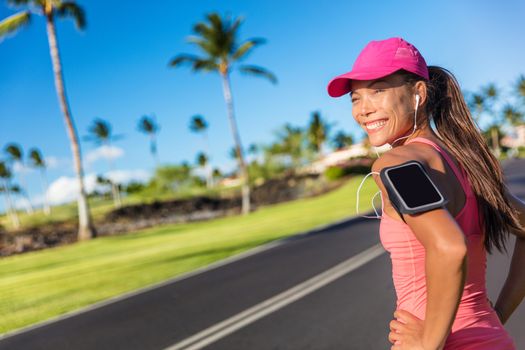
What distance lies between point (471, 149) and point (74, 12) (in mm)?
23052

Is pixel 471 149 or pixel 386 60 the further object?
pixel 471 149

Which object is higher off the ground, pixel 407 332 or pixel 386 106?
pixel 386 106

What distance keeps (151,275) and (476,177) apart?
8173 mm

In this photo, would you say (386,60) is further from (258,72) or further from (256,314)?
(258,72)

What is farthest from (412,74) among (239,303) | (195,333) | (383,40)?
(239,303)

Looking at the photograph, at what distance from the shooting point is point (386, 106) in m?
1.39

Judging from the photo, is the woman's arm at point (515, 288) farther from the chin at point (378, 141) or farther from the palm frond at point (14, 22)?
the palm frond at point (14, 22)

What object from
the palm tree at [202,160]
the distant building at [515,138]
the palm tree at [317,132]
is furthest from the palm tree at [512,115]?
the palm tree at [202,160]

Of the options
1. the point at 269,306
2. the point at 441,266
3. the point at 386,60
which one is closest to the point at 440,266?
the point at 441,266

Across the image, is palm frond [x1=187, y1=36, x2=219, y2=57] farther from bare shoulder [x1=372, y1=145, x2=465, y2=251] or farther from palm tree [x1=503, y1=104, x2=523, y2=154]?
palm tree [x1=503, y1=104, x2=523, y2=154]

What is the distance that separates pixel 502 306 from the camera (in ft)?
5.43

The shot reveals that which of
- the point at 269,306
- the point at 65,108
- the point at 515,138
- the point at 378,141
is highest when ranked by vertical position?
the point at 65,108

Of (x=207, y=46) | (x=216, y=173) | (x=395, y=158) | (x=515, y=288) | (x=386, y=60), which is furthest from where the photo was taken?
(x=216, y=173)

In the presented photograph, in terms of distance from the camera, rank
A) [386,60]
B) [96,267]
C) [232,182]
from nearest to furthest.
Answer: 1. [386,60]
2. [96,267]
3. [232,182]
